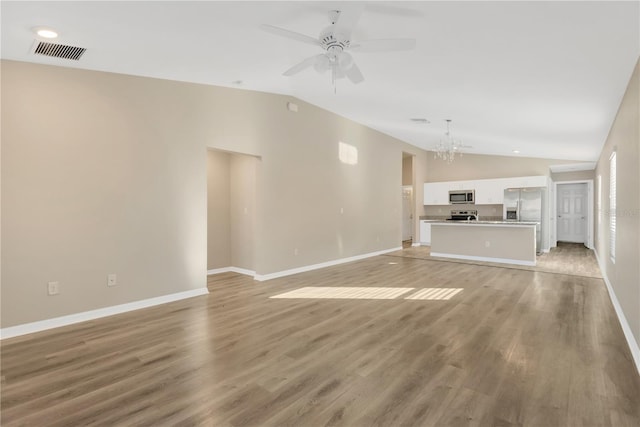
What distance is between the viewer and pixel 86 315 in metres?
3.62

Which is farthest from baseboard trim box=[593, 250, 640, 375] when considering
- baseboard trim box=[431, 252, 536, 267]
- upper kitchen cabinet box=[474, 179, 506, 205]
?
upper kitchen cabinet box=[474, 179, 506, 205]

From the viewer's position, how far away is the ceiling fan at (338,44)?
252 cm

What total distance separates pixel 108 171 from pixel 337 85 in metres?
3.30

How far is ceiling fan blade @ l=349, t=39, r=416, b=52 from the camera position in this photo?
2.57 m

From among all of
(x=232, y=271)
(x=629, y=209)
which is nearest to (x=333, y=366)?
(x=629, y=209)

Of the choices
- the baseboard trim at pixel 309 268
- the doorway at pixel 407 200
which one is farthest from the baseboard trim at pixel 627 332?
the doorway at pixel 407 200

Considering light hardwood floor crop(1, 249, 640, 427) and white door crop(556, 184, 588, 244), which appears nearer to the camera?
light hardwood floor crop(1, 249, 640, 427)

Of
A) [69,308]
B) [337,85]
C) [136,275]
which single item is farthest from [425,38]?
[69,308]

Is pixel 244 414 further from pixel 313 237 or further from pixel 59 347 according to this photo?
pixel 313 237

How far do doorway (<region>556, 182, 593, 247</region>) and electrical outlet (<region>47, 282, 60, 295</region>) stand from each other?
12.5 m

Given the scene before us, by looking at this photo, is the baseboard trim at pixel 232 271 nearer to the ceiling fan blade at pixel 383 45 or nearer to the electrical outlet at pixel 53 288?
the electrical outlet at pixel 53 288

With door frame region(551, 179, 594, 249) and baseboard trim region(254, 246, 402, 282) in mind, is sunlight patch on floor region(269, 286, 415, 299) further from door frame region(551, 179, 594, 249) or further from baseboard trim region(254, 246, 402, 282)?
door frame region(551, 179, 594, 249)

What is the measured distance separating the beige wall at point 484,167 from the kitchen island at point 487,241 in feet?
9.72

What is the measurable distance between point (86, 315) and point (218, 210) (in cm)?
306
